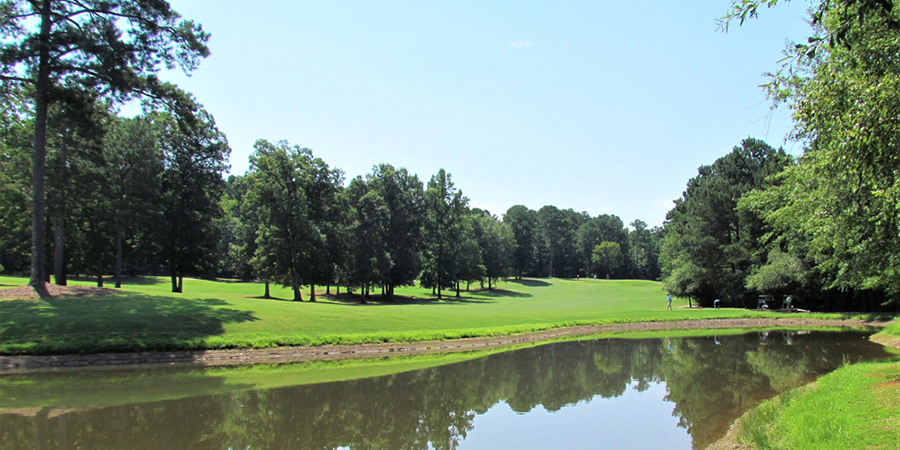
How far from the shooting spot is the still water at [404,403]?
1088 centimetres

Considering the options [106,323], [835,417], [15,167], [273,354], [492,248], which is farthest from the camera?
[492,248]

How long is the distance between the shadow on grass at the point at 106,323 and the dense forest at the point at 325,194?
136 inches

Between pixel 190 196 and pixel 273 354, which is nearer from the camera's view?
pixel 273 354

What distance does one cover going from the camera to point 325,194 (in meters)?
51.8

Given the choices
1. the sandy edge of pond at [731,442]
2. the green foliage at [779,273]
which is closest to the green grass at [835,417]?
the sandy edge of pond at [731,442]

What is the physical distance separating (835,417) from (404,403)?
9778 mm

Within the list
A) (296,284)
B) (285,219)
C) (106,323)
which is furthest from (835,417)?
(296,284)

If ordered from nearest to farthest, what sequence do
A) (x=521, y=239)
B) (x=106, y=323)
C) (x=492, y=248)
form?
(x=106, y=323) → (x=492, y=248) → (x=521, y=239)

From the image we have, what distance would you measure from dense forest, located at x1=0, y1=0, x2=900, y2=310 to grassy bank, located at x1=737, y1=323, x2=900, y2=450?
3.60 metres

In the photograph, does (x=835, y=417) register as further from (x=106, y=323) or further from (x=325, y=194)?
(x=325, y=194)

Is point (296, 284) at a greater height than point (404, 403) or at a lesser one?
greater

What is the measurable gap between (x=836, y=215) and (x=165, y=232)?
43.8 metres

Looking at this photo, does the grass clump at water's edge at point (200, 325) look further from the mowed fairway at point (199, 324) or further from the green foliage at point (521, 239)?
the green foliage at point (521, 239)

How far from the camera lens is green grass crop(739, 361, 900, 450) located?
25.5ft
